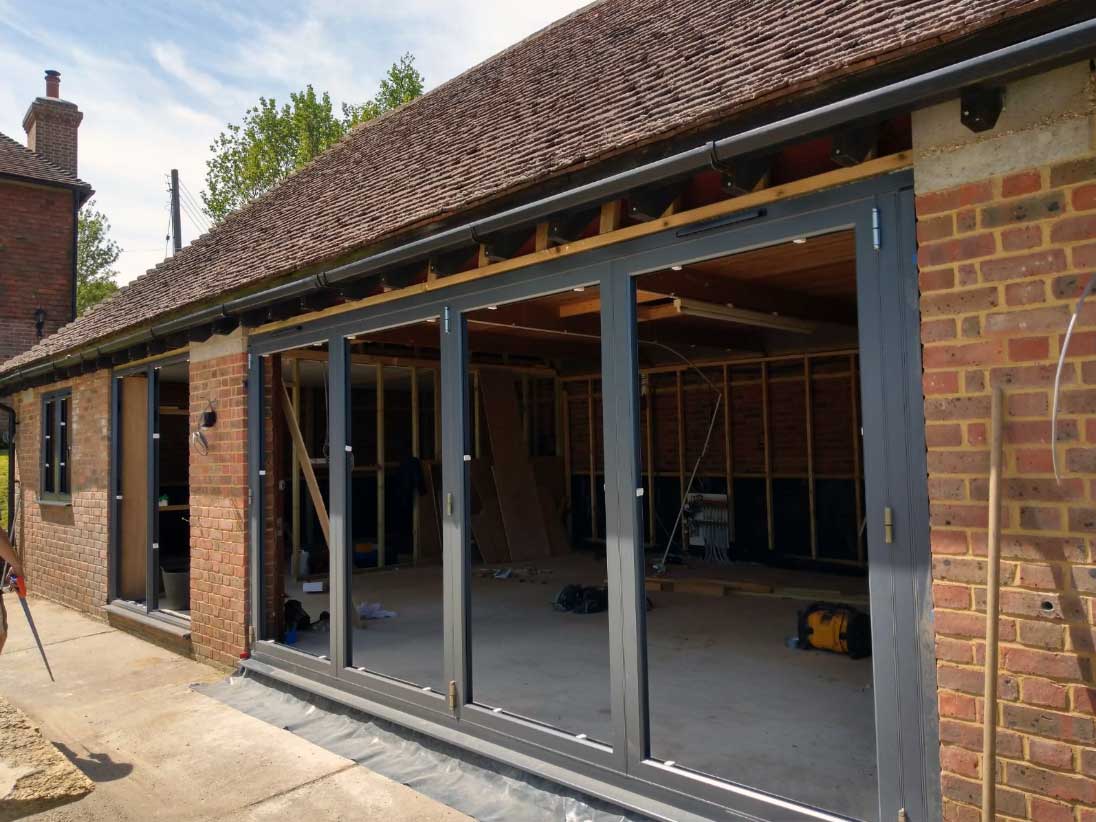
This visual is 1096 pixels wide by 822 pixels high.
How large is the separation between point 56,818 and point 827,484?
8092 millimetres

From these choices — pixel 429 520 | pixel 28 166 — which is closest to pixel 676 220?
Answer: pixel 429 520

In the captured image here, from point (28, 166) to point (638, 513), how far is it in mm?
17153

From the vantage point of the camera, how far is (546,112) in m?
5.27

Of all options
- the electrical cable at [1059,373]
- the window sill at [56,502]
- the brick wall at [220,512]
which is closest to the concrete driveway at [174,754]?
the brick wall at [220,512]

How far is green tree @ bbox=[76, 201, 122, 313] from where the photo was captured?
128ft

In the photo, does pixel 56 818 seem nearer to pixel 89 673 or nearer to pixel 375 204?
pixel 89 673

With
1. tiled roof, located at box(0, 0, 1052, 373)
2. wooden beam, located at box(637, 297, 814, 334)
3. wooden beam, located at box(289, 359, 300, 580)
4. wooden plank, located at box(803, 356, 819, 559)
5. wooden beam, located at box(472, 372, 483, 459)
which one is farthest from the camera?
wooden beam, located at box(472, 372, 483, 459)

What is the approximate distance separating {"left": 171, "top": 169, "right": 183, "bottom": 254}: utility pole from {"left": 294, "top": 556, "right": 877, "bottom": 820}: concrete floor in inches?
773

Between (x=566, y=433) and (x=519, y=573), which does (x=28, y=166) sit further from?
(x=519, y=573)

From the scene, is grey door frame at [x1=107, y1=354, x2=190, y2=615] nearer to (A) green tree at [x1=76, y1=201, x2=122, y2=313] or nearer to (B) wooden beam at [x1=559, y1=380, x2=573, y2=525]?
(B) wooden beam at [x1=559, y1=380, x2=573, y2=525]

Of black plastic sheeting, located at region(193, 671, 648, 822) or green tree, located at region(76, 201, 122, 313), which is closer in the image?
black plastic sheeting, located at region(193, 671, 648, 822)

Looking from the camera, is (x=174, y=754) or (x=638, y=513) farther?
(x=174, y=754)

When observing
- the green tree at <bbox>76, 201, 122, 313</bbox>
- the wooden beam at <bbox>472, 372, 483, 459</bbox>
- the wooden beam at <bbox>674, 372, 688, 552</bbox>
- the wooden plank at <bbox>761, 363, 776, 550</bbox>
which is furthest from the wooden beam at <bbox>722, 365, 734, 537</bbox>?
the green tree at <bbox>76, 201, 122, 313</bbox>

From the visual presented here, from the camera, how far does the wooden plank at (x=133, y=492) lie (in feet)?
27.1
